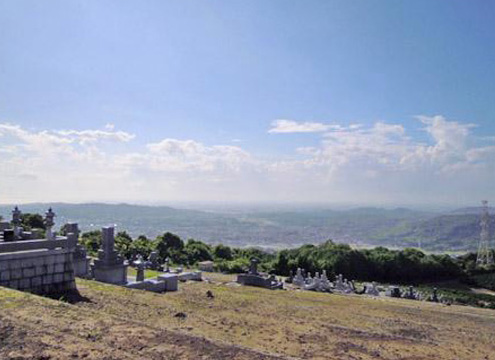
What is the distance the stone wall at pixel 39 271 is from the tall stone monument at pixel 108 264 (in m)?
4.93

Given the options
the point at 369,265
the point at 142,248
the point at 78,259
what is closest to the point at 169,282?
the point at 78,259

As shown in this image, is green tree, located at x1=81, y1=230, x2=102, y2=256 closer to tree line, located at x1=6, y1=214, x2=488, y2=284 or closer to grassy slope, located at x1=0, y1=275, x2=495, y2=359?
tree line, located at x1=6, y1=214, x2=488, y2=284

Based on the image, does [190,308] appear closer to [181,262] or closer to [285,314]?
[285,314]

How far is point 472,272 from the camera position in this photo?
60.9 m

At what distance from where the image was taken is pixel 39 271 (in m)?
12.6

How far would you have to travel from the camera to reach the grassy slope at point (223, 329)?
7246mm

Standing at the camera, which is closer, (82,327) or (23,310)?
(82,327)

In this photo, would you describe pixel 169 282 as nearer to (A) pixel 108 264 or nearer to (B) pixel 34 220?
(A) pixel 108 264

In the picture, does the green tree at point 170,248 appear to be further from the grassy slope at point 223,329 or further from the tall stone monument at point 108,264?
the grassy slope at point 223,329

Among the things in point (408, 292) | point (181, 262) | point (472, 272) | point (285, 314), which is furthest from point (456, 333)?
point (472, 272)

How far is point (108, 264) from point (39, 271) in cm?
584

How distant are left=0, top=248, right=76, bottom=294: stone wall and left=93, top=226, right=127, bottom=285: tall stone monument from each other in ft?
16.2

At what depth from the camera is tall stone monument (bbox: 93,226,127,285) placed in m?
18.3

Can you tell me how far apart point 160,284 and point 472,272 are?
183 ft
